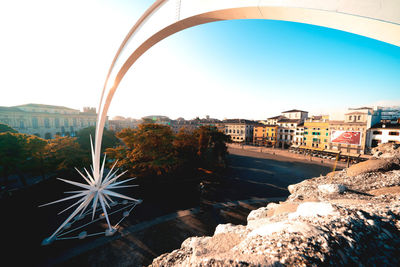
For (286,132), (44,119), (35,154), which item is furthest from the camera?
(286,132)

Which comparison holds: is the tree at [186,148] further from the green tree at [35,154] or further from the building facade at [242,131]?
the building facade at [242,131]

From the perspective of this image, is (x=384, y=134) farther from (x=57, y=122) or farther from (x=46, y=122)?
Answer: (x=57, y=122)

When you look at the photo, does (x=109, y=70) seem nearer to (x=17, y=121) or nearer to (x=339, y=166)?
(x=339, y=166)

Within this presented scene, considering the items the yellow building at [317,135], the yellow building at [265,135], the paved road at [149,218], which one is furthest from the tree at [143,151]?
the yellow building at [265,135]

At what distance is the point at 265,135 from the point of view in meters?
59.1

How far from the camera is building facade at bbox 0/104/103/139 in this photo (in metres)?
41.8

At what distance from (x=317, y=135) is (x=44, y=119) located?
9069cm

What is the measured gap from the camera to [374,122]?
120 feet

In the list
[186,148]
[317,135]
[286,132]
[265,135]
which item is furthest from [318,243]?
[265,135]

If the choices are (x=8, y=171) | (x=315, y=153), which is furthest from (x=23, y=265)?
(x=315, y=153)

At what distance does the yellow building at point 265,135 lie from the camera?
5653cm

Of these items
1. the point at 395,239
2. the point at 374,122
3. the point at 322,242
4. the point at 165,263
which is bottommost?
the point at 165,263

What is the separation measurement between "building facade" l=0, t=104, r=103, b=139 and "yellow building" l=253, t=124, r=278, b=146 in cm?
7454

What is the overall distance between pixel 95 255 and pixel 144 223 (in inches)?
141
